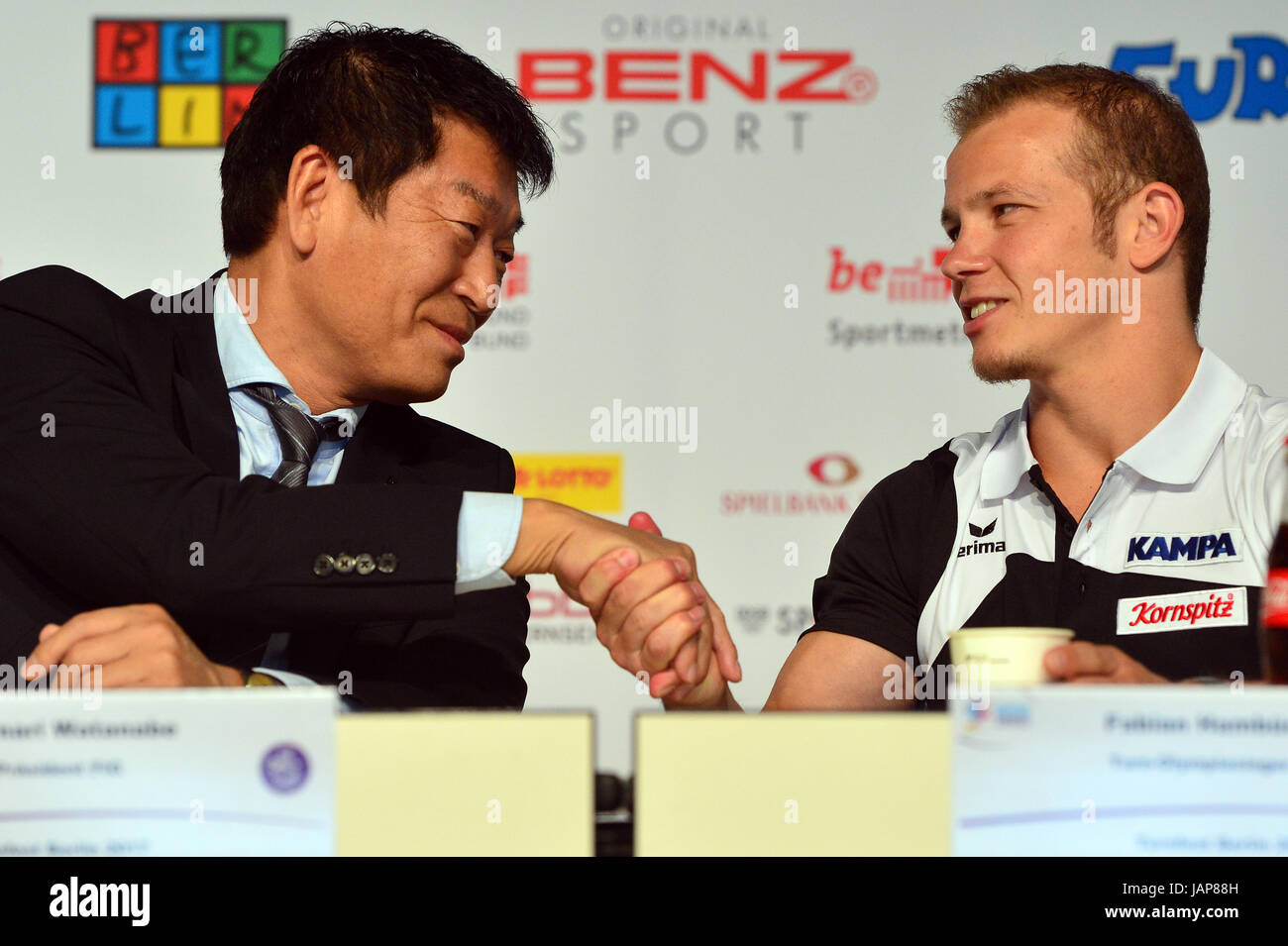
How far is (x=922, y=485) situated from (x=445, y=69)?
36.6 inches

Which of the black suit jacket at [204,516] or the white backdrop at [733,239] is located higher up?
the white backdrop at [733,239]

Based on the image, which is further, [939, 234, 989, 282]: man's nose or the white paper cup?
[939, 234, 989, 282]: man's nose

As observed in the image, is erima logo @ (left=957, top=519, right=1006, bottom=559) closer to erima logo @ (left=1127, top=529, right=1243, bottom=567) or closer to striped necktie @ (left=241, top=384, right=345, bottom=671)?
erima logo @ (left=1127, top=529, right=1243, bottom=567)

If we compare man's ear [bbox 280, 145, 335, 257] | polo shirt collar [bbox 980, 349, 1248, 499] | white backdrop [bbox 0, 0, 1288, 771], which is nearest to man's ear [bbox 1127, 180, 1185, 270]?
polo shirt collar [bbox 980, 349, 1248, 499]

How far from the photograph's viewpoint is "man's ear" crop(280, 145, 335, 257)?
6.27 ft

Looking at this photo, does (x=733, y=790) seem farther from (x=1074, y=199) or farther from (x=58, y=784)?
A: (x=1074, y=199)

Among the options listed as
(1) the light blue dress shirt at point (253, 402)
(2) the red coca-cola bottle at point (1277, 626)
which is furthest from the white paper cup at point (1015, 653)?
(1) the light blue dress shirt at point (253, 402)

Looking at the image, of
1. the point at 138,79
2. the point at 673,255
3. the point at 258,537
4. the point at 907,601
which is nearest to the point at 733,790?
the point at 258,537

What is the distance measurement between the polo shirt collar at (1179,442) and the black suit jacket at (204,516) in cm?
73

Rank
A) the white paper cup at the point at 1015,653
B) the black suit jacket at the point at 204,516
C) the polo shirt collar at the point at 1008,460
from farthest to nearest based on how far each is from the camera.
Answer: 1. the polo shirt collar at the point at 1008,460
2. the black suit jacket at the point at 204,516
3. the white paper cup at the point at 1015,653

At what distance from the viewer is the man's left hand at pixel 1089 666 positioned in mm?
1029

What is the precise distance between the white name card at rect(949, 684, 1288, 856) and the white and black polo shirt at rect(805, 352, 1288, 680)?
80cm

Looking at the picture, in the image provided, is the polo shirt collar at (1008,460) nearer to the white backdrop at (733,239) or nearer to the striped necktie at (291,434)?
the striped necktie at (291,434)

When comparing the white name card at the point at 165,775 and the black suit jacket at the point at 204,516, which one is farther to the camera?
the black suit jacket at the point at 204,516
